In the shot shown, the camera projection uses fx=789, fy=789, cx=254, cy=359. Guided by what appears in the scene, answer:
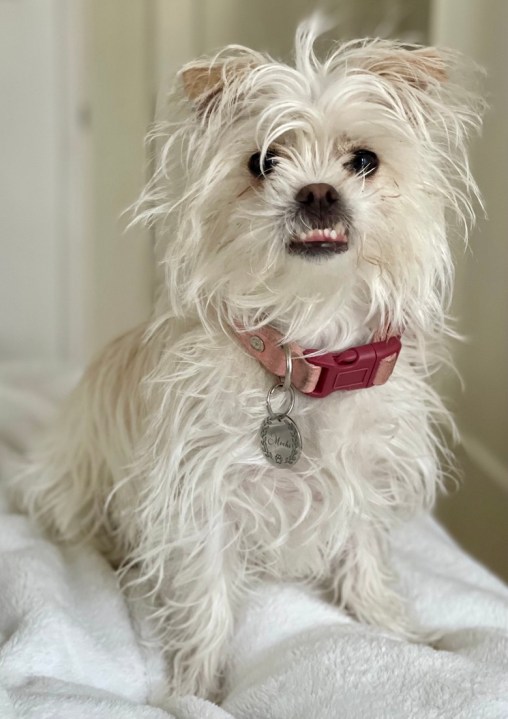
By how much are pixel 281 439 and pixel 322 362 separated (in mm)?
99

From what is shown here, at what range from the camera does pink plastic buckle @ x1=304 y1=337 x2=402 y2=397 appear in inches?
33.9

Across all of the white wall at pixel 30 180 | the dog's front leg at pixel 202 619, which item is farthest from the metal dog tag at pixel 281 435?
the white wall at pixel 30 180

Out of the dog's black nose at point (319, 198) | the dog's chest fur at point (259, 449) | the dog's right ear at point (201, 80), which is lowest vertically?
the dog's chest fur at point (259, 449)

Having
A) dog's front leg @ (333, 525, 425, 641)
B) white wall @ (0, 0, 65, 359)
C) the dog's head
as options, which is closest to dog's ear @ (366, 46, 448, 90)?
the dog's head

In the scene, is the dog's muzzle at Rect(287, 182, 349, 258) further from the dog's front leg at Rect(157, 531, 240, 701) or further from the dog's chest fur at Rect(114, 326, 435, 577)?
the dog's front leg at Rect(157, 531, 240, 701)

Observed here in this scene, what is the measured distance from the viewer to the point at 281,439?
0.88 metres

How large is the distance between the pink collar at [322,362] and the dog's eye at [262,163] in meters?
0.17

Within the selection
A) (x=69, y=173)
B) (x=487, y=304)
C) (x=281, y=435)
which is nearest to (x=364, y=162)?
(x=281, y=435)

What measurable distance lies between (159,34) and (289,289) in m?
1.44

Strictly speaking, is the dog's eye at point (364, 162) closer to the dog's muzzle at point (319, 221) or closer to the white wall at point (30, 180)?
the dog's muzzle at point (319, 221)

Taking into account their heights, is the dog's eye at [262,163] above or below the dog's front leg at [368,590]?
above

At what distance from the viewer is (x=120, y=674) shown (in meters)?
0.94

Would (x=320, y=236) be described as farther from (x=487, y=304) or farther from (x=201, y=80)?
(x=487, y=304)

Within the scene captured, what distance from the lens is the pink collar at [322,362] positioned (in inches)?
33.9
